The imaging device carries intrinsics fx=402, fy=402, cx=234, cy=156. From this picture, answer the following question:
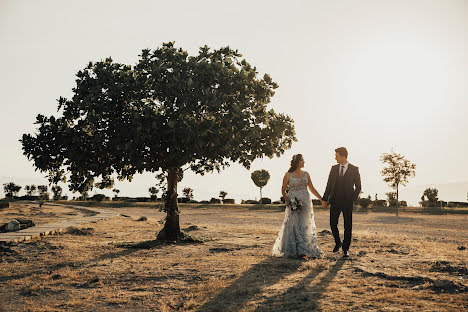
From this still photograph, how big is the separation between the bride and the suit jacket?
393 millimetres

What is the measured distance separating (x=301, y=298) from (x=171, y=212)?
951cm

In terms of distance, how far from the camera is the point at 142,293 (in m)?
7.66

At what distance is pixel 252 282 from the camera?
817cm

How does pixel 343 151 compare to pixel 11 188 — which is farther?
pixel 11 188

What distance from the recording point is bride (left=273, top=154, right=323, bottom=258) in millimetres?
10797

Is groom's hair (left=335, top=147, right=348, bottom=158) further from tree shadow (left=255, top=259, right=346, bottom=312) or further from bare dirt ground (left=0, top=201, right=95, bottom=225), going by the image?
bare dirt ground (left=0, top=201, right=95, bottom=225)

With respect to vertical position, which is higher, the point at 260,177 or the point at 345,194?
the point at 260,177

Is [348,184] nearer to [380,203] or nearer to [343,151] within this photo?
[343,151]

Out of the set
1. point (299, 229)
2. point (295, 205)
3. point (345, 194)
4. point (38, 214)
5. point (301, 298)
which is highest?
point (345, 194)

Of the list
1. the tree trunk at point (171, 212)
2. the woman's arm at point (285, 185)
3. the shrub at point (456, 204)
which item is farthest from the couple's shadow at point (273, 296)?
the shrub at point (456, 204)

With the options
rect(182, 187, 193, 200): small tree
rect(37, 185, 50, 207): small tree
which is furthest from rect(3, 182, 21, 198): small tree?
rect(182, 187, 193, 200): small tree

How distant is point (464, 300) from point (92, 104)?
11436 millimetres

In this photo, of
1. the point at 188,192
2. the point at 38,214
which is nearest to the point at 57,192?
the point at 188,192

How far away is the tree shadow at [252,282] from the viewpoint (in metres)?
6.71
